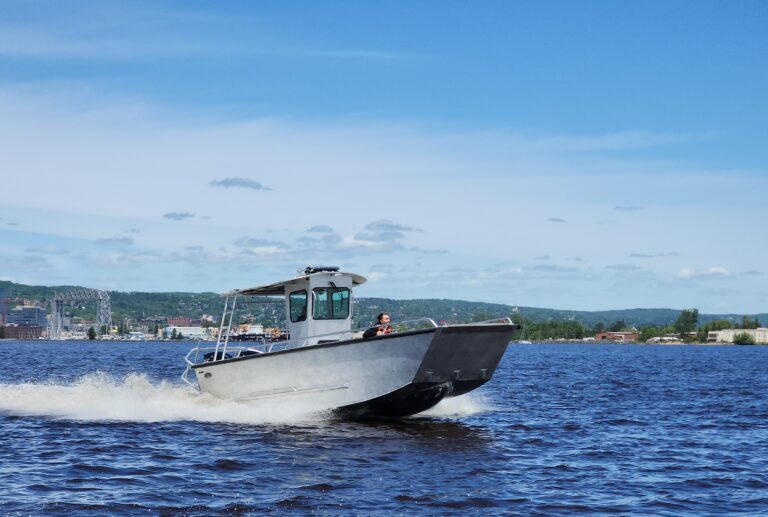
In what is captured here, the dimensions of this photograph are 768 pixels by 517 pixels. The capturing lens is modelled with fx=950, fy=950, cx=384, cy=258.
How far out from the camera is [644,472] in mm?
19047

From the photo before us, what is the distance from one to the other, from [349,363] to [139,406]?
8.49m

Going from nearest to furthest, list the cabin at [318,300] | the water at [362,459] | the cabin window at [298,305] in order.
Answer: the water at [362,459] → the cabin at [318,300] → the cabin window at [298,305]

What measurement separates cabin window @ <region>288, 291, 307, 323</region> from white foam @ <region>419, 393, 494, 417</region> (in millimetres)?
4469

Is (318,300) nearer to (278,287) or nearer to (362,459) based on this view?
(278,287)

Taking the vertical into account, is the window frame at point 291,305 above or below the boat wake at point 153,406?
above

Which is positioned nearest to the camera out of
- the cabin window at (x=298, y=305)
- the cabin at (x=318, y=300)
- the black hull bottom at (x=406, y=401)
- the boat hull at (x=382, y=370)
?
the boat hull at (x=382, y=370)

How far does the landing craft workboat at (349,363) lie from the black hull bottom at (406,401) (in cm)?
3

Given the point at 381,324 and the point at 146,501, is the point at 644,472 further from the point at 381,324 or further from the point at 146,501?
the point at 146,501

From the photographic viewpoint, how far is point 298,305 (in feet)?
89.9

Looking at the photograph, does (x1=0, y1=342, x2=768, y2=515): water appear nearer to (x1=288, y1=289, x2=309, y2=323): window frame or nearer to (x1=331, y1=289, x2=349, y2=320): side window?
(x1=288, y1=289, x2=309, y2=323): window frame

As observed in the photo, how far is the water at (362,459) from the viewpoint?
51.7 feet

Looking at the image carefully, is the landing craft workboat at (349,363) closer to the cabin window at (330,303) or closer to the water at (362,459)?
the cabin window at (330,303)

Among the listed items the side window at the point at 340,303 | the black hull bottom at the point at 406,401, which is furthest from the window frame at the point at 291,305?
the black hull bottom at the point at 406,401

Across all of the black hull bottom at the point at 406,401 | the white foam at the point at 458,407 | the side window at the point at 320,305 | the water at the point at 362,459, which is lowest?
the water at the point at 362,459
